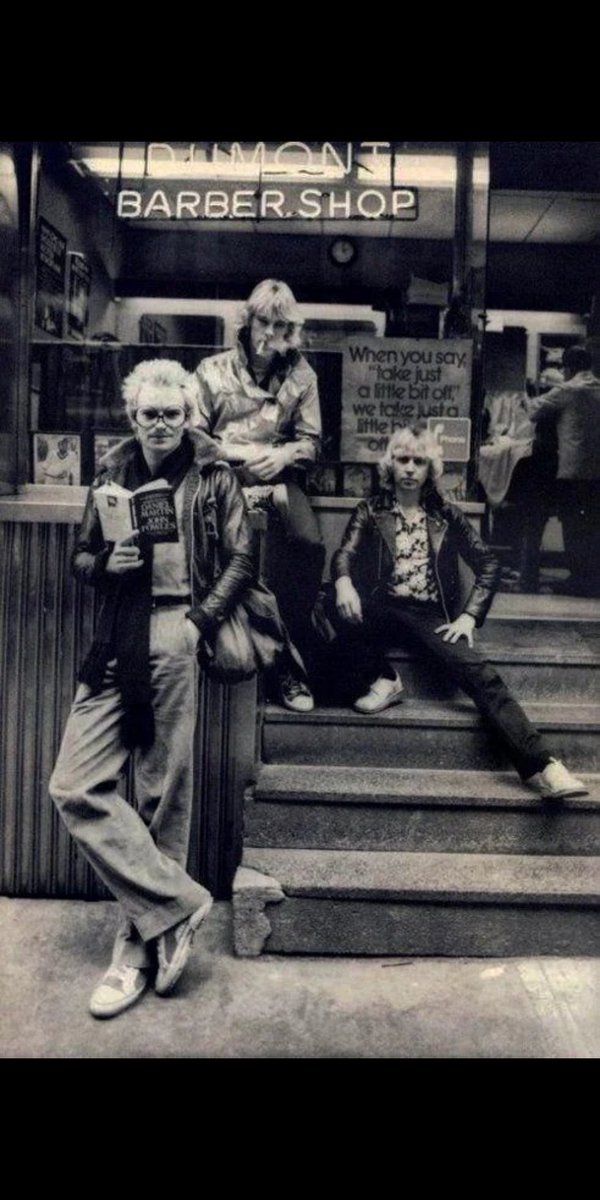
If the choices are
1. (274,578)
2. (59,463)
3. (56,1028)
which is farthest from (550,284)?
(56,1028)

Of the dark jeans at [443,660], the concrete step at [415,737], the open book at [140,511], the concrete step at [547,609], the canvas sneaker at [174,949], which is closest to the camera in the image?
the canvas sneaker at [174,949]

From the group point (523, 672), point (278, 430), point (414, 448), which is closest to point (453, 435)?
point (414, 448)

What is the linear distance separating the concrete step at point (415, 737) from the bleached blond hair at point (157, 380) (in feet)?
4.81

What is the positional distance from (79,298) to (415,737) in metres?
2.53

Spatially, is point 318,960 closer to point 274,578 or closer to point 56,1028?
point 56,1028

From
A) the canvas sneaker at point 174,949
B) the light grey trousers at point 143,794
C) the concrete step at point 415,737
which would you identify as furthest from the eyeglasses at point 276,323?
the canvas sneaker at point 174,949

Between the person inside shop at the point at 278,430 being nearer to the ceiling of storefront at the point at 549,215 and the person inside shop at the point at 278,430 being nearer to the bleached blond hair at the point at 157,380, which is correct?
the bleached blond hair at the point at 157,380

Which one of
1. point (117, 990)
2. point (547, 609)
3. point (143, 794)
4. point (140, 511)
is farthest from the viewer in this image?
point (547, 609)

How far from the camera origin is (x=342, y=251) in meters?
4.35

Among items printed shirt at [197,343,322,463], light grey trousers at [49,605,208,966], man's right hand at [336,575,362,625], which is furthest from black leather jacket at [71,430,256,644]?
man's right hand at [336,575,362,625]

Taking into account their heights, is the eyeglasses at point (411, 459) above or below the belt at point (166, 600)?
above

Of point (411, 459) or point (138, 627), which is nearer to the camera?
point (138, 627)

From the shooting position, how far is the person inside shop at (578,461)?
170 inches

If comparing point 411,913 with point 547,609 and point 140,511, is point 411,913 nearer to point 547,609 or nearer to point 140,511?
point 547,609
